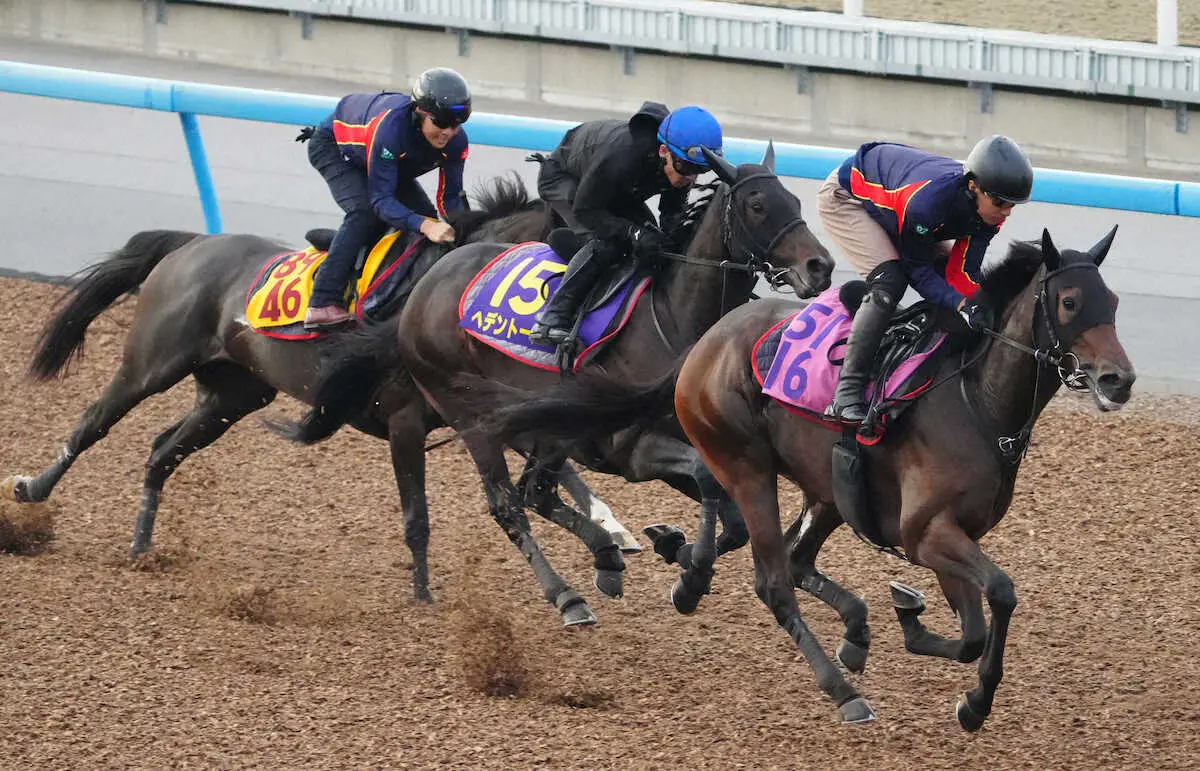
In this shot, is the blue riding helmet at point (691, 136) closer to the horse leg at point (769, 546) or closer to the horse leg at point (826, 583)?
the horse leg at point (769, 546)

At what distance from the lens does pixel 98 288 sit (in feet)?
26.9

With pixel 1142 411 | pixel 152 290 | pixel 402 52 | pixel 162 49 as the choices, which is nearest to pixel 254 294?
pixel 152 290

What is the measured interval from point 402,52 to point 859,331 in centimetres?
983

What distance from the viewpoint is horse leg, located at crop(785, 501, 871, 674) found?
5941mm

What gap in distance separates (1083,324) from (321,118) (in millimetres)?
5676

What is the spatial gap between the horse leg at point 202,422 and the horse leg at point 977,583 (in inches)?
144

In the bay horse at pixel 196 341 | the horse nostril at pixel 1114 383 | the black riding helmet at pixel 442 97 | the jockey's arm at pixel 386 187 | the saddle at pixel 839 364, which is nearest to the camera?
the horse nostril at pixel 1114 383

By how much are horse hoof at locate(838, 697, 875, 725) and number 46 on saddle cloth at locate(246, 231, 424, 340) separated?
2796 millimetres

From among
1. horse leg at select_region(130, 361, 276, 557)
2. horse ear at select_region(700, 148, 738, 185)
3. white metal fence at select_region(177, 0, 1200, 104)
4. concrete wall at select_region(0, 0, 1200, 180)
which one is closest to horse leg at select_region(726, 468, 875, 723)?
horse ear at select_region(700, 148, 738, 185)

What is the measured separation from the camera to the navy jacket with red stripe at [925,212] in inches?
215

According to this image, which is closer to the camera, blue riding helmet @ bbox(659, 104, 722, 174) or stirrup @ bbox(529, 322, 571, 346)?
blue riding helmet @ bbox(659, 104, 722, 174)

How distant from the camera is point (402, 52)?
14742 mm

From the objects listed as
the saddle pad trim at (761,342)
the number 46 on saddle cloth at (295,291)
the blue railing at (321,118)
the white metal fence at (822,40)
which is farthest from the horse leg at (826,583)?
the white metal fence at (822,40)

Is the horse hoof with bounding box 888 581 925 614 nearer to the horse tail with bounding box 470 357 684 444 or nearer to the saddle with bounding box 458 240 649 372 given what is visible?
the horse tail with bounding box 470 357 684 444
